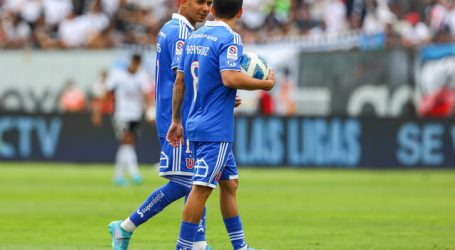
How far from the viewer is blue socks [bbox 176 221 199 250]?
1013 centimetres

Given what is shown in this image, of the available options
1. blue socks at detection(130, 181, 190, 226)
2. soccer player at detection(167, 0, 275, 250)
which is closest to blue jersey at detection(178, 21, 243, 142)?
soccer player at detection(167, 0, 275, 250)

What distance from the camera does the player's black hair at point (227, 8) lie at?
33.0 ft

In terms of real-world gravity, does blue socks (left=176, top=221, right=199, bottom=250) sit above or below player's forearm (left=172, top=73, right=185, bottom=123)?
below

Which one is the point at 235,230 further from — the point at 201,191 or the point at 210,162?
the point at 210,162

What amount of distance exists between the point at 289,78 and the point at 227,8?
1933 centimetres

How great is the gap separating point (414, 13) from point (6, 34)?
11.7 m

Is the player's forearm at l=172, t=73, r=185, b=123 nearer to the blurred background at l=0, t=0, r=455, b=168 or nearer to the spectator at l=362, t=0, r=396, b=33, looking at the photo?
the blurred background at l=0, t=0, r=455, b=168

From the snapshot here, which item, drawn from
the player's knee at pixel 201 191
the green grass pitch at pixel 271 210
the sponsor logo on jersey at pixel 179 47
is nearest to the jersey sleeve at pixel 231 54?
the sponsor logo on jersey at pixel 179 47

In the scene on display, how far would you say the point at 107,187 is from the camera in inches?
870

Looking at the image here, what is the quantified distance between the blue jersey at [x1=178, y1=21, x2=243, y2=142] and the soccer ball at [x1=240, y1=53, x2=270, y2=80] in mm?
217

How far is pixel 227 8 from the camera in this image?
10086 millimetres

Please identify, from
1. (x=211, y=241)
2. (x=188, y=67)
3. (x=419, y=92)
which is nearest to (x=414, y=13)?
(x=419, y=92)

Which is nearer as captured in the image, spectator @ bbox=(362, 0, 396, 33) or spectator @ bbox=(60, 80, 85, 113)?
spectator @ bbox=(362, 0, 396, 33)

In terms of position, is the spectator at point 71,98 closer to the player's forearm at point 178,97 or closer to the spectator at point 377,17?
the spectator at point 377,17
